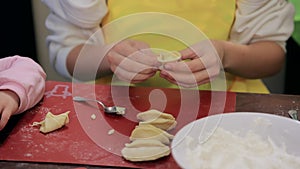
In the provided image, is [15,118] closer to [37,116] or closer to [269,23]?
[37,116]

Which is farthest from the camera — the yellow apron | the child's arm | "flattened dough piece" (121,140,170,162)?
the yellow apron

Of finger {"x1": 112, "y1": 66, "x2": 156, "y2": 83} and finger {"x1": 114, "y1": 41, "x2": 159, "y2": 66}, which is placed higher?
finger {"x1": 114, "y1": 41, "x2": 159, "y2": 66}

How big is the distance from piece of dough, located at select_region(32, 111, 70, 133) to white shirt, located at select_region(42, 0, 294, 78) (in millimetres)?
368

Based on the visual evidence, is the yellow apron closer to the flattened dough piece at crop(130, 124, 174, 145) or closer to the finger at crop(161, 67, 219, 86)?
the finger at crop(161, 67, 219, 86)

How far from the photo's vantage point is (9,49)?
173 centimetres

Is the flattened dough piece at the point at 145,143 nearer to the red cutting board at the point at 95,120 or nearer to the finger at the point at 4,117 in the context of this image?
the red cutting board at the point at 95,120

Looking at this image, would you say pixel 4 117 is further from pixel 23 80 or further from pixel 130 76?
pixel 130 76

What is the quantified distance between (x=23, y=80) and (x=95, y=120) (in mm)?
149

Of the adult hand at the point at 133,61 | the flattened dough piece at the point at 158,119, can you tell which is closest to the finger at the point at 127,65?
the adult hand at the point at 133,61

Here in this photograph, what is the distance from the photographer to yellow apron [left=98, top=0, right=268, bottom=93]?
105 centimetres

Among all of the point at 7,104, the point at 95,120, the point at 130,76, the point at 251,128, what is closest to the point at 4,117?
the point at 7,104

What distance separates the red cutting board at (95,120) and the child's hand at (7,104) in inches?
0.9

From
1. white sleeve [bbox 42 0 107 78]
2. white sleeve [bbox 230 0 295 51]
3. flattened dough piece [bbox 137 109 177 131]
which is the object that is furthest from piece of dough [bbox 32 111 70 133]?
white sleeve [bbox 230 0 295 51]

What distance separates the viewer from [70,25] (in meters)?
1.12
